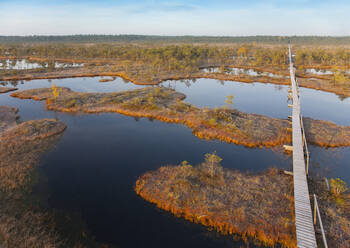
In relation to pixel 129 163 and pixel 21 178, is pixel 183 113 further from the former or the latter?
pixel 21 178

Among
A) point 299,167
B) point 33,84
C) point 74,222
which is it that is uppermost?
point 33,84

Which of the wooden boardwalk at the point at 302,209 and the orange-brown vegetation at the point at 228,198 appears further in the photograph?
the orange-brown vegetation at the point at 228,198

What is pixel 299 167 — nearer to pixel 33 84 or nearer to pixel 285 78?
pixel 285 78

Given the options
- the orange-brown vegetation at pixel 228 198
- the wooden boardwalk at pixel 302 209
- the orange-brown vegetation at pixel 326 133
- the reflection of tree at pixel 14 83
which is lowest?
the orange-brown vegetation at pixel 228 198

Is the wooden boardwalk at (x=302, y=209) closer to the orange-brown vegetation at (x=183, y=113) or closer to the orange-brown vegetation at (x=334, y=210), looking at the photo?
the orange-brown vegetation at (x=334, y=210)

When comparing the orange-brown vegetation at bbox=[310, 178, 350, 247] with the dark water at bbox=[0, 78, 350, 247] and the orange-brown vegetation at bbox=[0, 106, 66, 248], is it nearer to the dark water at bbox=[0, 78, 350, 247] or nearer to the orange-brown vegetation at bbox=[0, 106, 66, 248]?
the dark water at bbox=[0, 78, 350, 247]

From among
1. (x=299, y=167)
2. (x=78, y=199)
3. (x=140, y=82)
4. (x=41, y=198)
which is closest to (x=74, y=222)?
(x=78, y=199)

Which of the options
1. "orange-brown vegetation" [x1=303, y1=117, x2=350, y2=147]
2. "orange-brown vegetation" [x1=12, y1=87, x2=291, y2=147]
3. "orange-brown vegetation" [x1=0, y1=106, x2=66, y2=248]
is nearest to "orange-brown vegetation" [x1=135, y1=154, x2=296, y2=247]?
"orange-brown vegetation" [x1=12, y1=87, x2=291, y2=147]

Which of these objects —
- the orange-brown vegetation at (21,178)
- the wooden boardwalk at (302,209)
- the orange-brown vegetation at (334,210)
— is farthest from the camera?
the orange-brown vegetation at (334,210)

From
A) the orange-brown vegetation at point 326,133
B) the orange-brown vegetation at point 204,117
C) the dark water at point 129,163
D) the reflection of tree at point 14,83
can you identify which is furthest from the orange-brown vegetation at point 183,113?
the reflection of tree at point 14,83
